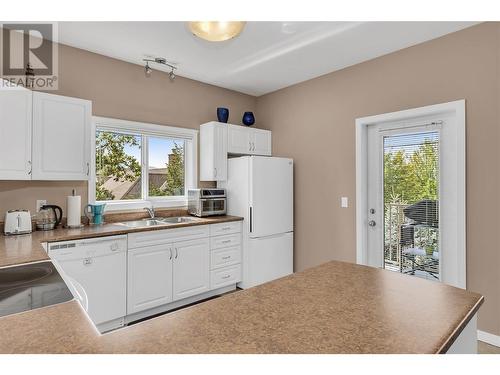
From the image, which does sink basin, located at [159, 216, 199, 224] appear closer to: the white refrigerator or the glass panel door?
the white refrigerator

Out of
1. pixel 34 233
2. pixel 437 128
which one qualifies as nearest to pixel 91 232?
pixel 34 233

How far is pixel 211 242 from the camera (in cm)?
341

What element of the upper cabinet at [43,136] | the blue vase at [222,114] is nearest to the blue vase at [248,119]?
the blue vase at [222,114]

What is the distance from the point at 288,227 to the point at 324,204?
0.58 meters

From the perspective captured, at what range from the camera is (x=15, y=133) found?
7.91ft

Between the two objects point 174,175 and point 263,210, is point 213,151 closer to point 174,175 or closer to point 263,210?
point 174,175

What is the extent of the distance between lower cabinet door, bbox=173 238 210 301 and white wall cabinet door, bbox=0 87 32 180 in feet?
4.85

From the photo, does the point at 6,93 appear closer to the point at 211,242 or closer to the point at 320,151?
the point at 211,242

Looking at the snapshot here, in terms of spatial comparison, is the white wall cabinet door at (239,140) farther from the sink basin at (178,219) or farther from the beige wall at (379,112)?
the sink basin at (178,219)

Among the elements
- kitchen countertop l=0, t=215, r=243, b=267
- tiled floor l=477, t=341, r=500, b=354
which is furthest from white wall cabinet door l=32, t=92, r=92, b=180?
tiled floor l=477, t=341, r=500, b=354

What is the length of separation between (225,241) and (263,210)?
610mm

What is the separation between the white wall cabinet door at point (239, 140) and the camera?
4.01 meters
